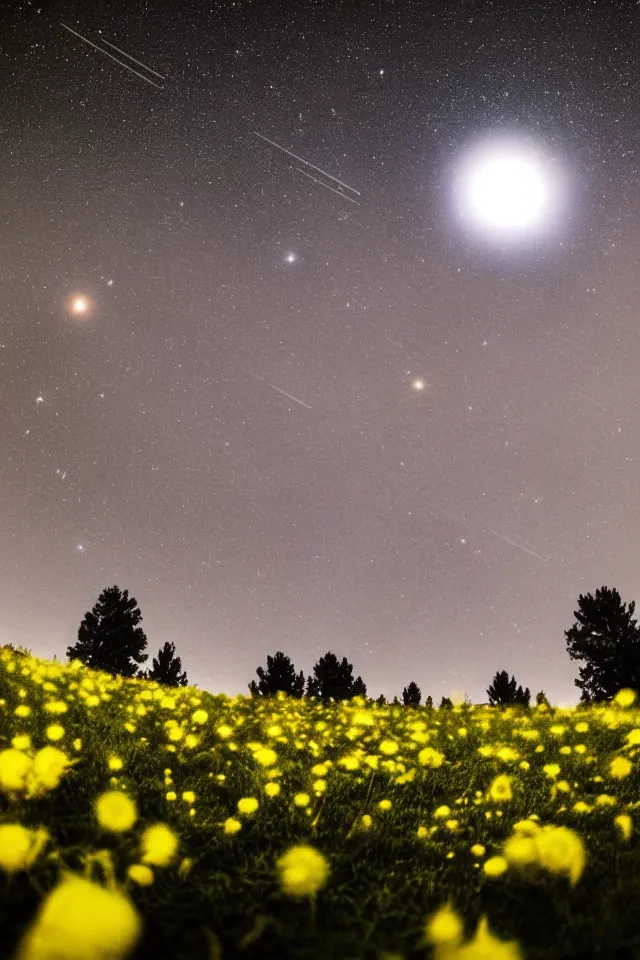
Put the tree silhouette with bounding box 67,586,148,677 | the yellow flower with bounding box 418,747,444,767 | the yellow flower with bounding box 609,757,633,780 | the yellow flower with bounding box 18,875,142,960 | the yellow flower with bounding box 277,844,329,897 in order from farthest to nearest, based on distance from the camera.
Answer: the tree silhouette with bounding box 67,586,148,677 → the yellow flower with bounding box 418,747,444,767 → the yellow flower with bounding box 609,757,633,780 → the yellow flower with bounding box 277,844,329,897 → the yellow flower with bounding box 18,875,142,960

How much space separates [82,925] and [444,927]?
1.59m

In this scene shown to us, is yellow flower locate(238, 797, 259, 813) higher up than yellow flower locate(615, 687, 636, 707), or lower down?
lower down

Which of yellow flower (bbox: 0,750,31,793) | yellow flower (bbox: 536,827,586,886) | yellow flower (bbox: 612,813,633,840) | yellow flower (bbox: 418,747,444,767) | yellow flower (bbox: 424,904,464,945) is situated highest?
yellow flower (bbox: 418,747,444,767)

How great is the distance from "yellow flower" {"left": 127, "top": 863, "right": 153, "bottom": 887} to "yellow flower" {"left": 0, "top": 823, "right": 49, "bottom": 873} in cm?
47

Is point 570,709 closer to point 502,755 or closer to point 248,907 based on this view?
point 502,755

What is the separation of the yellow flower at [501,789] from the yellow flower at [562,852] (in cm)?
69

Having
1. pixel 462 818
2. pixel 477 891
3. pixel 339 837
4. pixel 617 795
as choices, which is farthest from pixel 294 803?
pixel 617 795

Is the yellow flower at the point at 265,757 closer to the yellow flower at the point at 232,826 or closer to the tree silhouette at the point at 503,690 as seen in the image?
the yellow flower at the point at 232,826

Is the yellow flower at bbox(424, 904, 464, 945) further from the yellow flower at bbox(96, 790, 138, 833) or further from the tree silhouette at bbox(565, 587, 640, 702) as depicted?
the tree silhouette at bbox(565, 587, 640, 702)

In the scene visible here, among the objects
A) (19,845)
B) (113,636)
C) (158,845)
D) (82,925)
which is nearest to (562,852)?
(158,845)

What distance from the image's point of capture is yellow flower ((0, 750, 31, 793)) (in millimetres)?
3076

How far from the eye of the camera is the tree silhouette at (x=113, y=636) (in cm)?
3186

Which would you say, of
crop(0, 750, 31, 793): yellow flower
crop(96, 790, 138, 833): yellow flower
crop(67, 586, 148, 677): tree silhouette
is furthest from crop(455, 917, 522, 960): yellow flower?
crop(67, 586, 148, 677): tree silhouette

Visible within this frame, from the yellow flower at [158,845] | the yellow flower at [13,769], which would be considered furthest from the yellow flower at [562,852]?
the yellow flower at [13,769]
